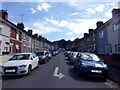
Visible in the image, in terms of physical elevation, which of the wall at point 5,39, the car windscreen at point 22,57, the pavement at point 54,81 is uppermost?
the wall at point 5,39

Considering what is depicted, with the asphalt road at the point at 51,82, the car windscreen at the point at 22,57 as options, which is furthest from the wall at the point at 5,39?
the asphalt road at the point at 51,82

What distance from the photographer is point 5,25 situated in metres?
20.9

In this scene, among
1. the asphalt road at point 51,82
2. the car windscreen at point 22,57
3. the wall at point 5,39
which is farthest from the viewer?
the wall at point 5,39

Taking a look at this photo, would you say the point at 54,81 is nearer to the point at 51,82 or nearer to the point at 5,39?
the point at 51,82

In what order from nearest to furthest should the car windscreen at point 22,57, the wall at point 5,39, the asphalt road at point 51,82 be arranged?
the asphalt road at point 51,82 → the car windscreen at point 22,57 → the wall at point 5,39

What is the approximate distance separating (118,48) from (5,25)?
56.9ft

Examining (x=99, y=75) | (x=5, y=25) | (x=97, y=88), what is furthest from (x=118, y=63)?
(x=5, y=25)

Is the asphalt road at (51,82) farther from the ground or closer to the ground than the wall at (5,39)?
closer to the ground

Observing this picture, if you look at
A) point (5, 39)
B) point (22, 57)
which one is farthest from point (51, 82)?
point (5, 39)

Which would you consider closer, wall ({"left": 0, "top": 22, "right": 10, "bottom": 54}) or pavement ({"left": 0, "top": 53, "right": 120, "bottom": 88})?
pavement ({"left": 0, "top": 53, "right": 120, "bottom": 88})

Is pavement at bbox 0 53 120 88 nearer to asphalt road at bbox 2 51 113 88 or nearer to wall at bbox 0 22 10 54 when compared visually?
asphalt road at bbox 2 51 113 88

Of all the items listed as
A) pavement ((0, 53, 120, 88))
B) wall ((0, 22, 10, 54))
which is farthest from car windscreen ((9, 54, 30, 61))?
wall ((0, 22, 10, 54))

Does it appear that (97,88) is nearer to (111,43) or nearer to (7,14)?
(111,43)

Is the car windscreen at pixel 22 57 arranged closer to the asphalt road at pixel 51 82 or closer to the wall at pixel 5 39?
the asphalt road at pixel 51 82
